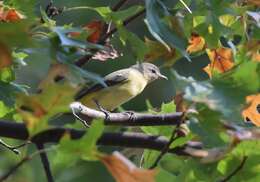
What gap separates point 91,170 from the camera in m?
4.12

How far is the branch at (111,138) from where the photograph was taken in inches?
51.4

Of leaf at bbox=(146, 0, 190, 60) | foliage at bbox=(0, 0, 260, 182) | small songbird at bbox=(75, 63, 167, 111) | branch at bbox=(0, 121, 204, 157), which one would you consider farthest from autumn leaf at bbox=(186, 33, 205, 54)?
small songbird at bbox=(75, 63, 167, 111)

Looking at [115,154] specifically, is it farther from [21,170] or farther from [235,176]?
[21,170]

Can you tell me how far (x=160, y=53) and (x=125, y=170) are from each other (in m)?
0.50

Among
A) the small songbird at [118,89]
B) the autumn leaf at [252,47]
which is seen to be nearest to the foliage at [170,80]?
the autumn leaf at [252,47]

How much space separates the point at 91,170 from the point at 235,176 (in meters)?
2.73

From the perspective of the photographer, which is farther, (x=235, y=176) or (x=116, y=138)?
(x=235, y=176)

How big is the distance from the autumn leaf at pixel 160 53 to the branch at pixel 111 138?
0.74ft

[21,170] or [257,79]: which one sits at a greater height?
[257,79]

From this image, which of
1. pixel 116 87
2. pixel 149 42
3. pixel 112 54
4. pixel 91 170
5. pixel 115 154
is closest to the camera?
pixel 115 154

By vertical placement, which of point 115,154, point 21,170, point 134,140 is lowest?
point 21,170

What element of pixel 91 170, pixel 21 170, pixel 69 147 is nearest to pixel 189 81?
pixel 69 147

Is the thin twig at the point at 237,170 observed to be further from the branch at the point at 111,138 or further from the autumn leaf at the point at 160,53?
the autumn leaf at the point at 160,53

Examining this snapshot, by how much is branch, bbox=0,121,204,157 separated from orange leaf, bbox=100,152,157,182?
0.15 meters
